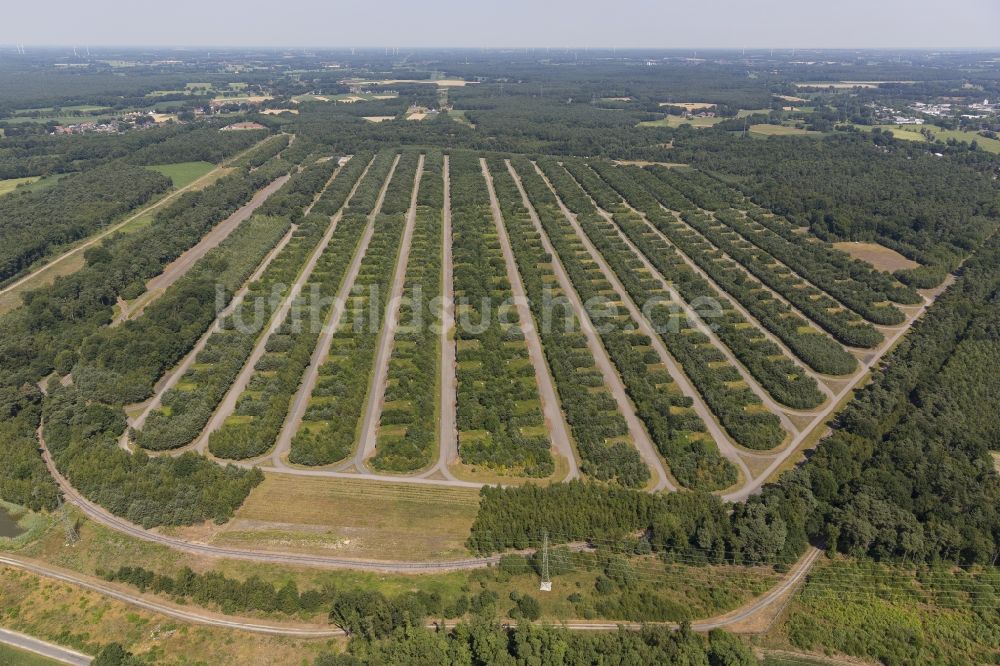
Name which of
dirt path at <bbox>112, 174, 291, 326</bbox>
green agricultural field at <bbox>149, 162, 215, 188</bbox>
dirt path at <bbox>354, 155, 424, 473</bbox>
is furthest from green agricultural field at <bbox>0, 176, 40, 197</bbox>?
dirt path at <bbox>354, 155, 424, 473</bbox>

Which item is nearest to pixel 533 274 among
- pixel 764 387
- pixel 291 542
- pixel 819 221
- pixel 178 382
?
pixel 764 387

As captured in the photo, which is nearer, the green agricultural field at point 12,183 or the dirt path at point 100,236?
the dirt path at point 100,236

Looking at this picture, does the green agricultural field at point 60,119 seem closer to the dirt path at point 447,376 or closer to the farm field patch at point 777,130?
the dirt path at point 447,376

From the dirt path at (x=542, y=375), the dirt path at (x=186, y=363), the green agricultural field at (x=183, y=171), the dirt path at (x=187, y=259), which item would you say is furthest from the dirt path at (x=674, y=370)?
the green agricultural field at (x=183, y=171)

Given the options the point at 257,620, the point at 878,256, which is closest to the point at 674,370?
the point at 257,620

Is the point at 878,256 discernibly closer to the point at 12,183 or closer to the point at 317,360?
the point at 317,360

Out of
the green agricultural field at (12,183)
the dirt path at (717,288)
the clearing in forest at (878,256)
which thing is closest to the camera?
the dirt path at (717,288)

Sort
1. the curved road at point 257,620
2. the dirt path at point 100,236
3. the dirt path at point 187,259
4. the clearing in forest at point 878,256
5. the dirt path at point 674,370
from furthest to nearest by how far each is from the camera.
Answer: the clearing in forest at point 878,256 < the dirt path at point 100,236 < the dirt path at point 187,259 < the dirt path at point 674,370 < the curved road at point 257,620

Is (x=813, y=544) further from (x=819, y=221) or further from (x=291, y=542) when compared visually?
(x=819, y=221)
